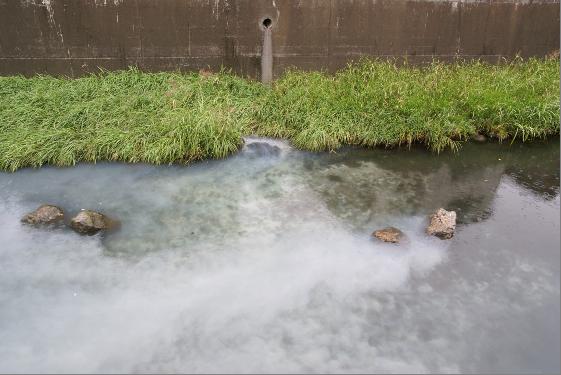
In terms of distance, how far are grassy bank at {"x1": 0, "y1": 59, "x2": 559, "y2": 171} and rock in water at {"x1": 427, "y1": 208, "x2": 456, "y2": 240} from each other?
251cm

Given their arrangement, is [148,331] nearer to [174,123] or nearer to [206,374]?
[206,374]

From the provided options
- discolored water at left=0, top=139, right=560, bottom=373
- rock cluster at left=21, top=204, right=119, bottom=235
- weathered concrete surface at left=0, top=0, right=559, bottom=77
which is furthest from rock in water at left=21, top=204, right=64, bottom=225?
weathered concrete surface at left=0, top=0, right=559, bottom=77

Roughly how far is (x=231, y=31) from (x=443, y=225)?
6.34m

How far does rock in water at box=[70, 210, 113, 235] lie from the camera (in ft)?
19.3

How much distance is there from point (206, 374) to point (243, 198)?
123 inches

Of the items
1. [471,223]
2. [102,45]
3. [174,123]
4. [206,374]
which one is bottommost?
[206,374]

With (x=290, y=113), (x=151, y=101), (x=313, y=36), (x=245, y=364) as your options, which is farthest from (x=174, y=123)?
(x=245, y=364)

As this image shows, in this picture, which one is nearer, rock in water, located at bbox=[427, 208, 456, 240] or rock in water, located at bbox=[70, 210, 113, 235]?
rock in water, located at bbox=[427, 208, 456, 240]

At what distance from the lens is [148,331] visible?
14.6 feet

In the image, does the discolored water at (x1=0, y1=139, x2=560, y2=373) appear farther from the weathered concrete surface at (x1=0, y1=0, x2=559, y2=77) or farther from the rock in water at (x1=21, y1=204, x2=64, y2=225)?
the weathered concrete surface at (x1=0, y1=0, x2=559, y2=77)

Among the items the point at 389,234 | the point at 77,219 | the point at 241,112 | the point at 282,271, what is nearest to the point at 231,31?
the point at 241,112

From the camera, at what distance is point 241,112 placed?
871 centimetres

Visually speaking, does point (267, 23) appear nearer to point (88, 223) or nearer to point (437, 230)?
point (88, 223)

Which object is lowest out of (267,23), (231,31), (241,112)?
(241,112)
